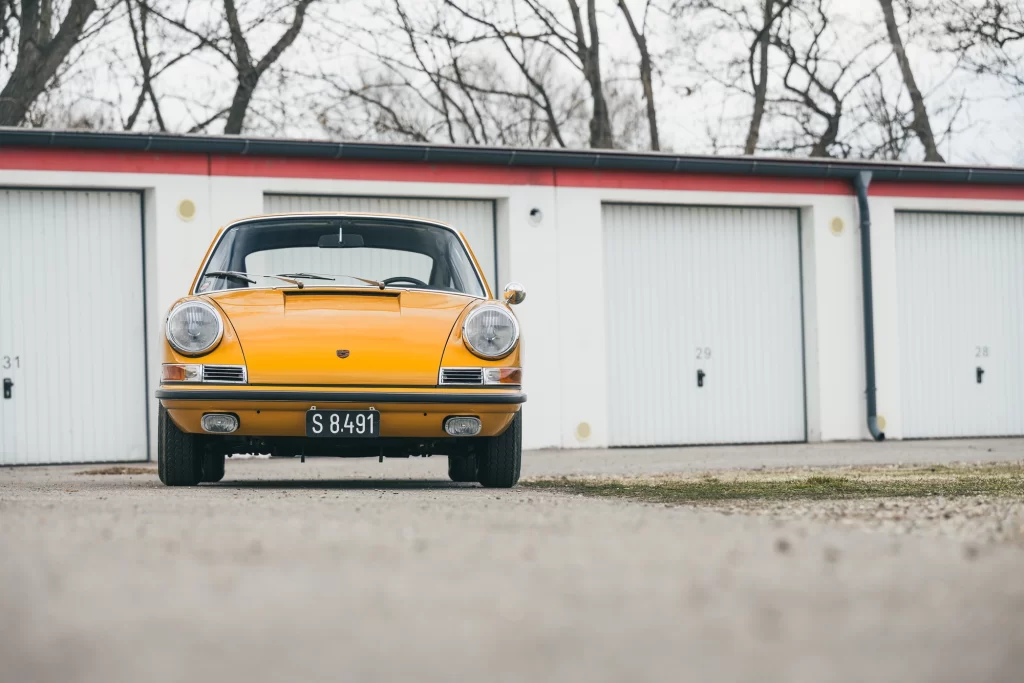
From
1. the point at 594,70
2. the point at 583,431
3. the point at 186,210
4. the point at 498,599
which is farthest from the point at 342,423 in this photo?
the point at 594,70

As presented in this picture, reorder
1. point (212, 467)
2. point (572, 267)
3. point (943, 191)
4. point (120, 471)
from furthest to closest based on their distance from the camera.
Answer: point (943, 191) → point (572, 267) → point (120, 471) → point (212, 467)

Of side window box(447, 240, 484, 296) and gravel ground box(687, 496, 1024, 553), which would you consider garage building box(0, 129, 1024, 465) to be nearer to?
side window box(447, 240, 484, 296)

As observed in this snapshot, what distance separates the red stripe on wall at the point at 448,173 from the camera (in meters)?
14.1

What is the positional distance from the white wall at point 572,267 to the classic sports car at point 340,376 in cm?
714

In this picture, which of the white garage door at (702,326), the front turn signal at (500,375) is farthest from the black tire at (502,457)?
the white garage door at (702,326)

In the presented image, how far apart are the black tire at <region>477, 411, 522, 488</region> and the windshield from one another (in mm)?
925

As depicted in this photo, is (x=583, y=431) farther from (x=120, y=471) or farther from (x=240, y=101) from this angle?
(x=240, y=101)

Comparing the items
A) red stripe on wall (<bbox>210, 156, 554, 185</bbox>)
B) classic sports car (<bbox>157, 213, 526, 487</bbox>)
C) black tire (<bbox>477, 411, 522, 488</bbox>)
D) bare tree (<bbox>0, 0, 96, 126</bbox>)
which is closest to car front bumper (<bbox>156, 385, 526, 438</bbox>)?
classic sports car (<bbox>157, 213, 526, 487</bbox>)

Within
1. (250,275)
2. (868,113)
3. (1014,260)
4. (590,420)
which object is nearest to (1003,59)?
(868,113)

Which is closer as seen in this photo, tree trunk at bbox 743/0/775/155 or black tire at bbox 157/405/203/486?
black tire at bbox 157/405/203/486

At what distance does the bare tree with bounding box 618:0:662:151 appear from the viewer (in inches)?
1039

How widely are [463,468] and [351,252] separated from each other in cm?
165

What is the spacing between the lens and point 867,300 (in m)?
16.9

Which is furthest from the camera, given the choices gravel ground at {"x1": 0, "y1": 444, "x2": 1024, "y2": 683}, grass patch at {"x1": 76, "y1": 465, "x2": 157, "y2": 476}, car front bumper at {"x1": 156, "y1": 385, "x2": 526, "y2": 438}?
grass patch at {"x1": 76, "y1": 465, "x2": 157, "y2": 476}
